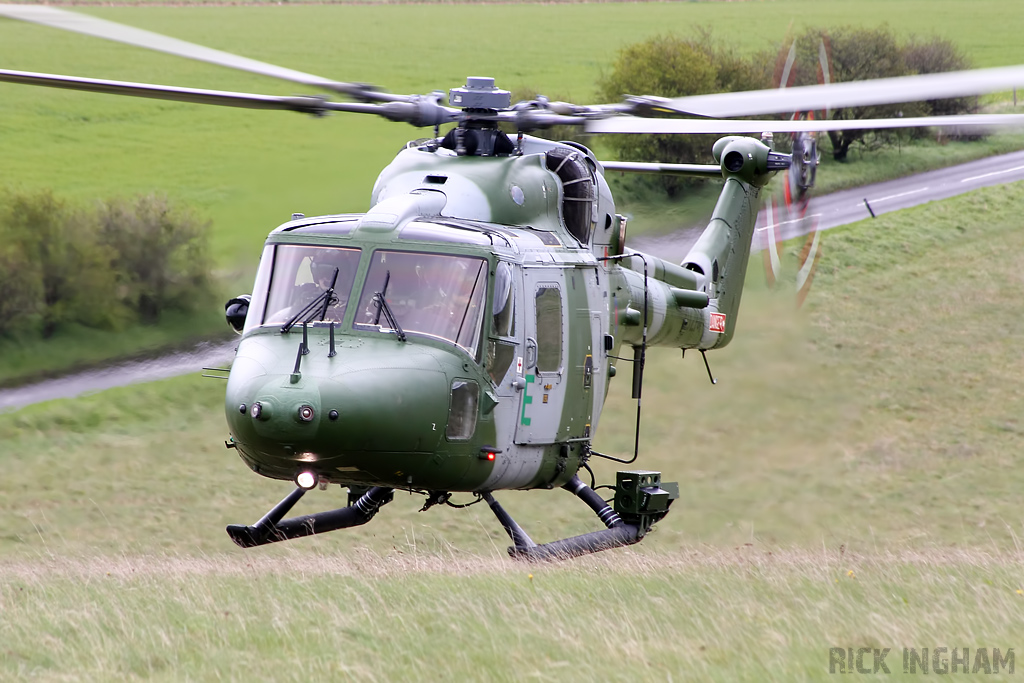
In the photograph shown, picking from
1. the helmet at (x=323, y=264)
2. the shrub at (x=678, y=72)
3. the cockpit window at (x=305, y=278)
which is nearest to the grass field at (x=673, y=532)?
the cockpit window at (x=305, y=278)

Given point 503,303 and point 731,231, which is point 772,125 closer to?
point 731,231

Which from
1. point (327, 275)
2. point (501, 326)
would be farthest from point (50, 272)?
point (501, 326)

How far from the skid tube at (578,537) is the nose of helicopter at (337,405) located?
1.64m

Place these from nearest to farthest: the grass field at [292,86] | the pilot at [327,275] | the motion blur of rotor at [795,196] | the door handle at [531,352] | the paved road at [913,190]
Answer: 1. the pilot at [327,275]
2. the door handle at [531,352]
3. the motion blur of rotor at [795,196]
4. the grass field at [292,86]
5. the paved road at [913,190]

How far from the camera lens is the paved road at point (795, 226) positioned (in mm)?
19891

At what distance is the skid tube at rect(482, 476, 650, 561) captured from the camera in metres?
9.88

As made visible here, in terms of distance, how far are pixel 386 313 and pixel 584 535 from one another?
126 inches

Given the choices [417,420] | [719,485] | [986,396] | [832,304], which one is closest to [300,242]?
[417,420]

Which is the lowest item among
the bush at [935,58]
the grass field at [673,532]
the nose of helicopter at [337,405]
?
the grass field at [673,532]

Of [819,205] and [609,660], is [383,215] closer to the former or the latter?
[609,660]

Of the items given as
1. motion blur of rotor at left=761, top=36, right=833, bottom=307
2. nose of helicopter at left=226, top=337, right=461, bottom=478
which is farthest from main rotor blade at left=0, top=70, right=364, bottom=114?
motion blur of rotor at left=761, top=36, right=833, bottom=307

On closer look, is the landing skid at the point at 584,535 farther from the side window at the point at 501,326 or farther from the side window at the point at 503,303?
the side window at the point at 503,303

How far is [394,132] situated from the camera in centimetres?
2534

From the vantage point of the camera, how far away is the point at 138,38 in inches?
302
